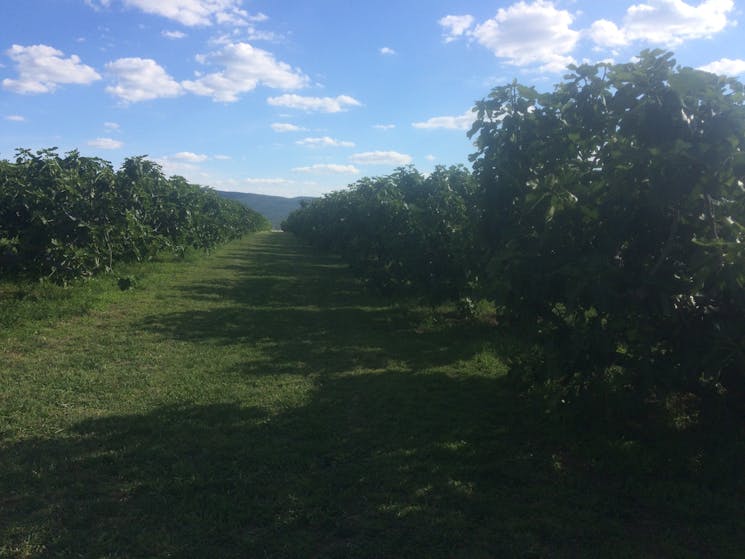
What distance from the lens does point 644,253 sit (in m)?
4.09

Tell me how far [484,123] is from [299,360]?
155 inches

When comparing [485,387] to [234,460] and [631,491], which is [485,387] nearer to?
[631,491]

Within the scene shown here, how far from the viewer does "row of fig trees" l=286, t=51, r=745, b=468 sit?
3684mm

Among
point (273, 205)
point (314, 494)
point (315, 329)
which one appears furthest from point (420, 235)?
point (273, 205)

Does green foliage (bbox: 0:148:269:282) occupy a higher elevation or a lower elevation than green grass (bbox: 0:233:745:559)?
higher

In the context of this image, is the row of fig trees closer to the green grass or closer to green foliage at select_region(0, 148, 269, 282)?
the green grass

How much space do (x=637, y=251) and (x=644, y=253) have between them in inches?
1.9

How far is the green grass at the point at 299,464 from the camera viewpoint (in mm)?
3367

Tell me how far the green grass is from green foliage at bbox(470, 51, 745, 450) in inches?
30.2

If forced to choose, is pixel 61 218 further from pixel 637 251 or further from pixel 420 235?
pixel 637 251

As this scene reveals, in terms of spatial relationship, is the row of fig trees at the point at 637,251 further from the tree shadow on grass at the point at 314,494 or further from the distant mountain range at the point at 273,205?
the distant mountain range at the point at 273,205

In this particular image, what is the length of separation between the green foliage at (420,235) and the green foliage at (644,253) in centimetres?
398

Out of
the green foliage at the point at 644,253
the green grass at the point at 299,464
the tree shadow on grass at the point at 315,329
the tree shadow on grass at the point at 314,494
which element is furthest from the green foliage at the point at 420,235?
the tree shadow on grass at the point at 314,494

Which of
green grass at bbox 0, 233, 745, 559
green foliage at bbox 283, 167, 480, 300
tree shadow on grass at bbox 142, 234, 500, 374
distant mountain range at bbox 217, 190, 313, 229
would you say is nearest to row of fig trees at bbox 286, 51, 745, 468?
green grass at bbox 0, 233, 745, 559
